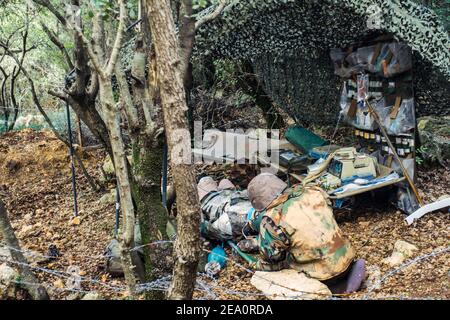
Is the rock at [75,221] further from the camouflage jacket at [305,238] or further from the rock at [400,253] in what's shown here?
the rock at [400,253]

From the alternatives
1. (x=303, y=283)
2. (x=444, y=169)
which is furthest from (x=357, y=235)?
(x=444, y=169)

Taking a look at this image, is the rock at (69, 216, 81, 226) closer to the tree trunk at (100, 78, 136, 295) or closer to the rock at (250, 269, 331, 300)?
the rock at (250, 269, 331, 300)

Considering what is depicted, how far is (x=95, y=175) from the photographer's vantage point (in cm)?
773

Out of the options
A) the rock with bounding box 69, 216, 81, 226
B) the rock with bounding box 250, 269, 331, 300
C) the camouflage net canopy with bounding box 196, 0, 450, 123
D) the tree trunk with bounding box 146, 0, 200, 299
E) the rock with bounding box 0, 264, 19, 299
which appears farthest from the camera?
the rock with bounding box 69, 216, 81, 226

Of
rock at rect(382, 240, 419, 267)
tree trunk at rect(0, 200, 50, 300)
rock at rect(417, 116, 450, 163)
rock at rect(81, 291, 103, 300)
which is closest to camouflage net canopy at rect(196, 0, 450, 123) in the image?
rock at rect(417, 116, 450, 163)

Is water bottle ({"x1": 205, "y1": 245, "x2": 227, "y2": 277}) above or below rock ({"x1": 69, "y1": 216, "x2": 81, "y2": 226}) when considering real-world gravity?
above

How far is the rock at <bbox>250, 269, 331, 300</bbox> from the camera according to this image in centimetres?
348

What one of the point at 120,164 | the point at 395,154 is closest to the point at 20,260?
the point at 120,164

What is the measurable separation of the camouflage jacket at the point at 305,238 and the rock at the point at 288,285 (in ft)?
0.27

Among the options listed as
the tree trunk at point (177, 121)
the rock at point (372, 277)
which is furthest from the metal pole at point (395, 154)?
the tree trunk at point (177, 121)

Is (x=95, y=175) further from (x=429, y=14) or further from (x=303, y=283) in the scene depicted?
(x=429, y=14)

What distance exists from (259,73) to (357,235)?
383 cm

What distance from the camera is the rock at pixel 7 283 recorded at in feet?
12.3

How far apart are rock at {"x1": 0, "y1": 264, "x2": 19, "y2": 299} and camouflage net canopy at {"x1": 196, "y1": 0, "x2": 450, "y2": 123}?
10.1 ft
